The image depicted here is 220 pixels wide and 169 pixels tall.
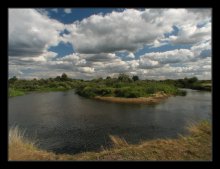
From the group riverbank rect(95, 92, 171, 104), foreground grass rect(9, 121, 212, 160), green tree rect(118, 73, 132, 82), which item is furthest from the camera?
green tree rect(118, 73, 132, 82)

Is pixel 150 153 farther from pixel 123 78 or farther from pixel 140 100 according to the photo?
pixel 123 78

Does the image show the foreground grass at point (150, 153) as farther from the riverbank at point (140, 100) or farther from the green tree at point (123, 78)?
the green tree at point (123, 78)

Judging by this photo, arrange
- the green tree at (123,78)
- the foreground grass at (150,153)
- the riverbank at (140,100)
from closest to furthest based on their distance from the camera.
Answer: the foreground grass at (150,153) < the riverbank at (140,100) < the green tree at (123,78)

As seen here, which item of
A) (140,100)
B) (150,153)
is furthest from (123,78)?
(150,153)

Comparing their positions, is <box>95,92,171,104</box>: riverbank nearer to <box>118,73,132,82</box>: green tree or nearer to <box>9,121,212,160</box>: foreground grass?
<box>118,73,132,82</box>: green tree

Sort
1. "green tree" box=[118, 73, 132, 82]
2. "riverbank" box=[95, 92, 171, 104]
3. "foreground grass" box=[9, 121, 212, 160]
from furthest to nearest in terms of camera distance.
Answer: "green tree" box=[118, 73, 132, 82] → "riverbank" box=[95, 92, 171, 104] → "foreground grass" box=[9, 121, 212, 160]

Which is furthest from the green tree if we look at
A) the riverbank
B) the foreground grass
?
the foreground grass

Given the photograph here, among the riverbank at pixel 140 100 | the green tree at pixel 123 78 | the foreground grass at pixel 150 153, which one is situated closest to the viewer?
the foreground grass at pixel 150 153

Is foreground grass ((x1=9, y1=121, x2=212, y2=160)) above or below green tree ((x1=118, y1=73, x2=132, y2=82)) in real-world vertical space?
below

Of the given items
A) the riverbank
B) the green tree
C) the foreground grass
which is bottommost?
the riverbank

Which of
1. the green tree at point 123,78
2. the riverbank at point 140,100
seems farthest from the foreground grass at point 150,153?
the green tree at point 123,78

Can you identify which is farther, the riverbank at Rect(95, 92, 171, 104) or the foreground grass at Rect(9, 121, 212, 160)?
the riverbank at Rect(95, 92, 171, 104)
